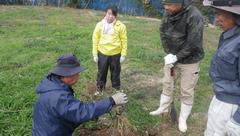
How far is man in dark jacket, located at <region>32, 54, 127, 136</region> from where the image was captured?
3676 mm

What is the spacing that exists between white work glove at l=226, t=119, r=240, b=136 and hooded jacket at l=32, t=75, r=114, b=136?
106 cm

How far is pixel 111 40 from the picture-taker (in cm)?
617

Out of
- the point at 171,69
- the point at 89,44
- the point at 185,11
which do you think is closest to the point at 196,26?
the point at 185,11

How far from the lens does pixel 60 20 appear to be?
1280 cm

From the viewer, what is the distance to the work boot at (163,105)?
5.68 metres

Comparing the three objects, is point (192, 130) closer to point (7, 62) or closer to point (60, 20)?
point (7, 62)

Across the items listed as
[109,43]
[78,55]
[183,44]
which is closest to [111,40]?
[109,43]

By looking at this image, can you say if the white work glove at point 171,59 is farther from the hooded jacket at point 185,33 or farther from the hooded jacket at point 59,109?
the hooded jacket at point 59,109

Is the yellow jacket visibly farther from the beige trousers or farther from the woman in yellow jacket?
the beige trousers

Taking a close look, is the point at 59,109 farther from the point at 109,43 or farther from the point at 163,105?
the point at 109,43

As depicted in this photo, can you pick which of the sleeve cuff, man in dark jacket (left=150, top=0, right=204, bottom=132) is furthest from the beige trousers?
the sleeve cuff

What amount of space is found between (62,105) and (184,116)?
90.5 inches

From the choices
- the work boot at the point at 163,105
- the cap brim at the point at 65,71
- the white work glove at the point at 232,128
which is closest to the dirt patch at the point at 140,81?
the work boot at the point at 163,105

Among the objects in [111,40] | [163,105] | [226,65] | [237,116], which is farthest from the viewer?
[111,40]
